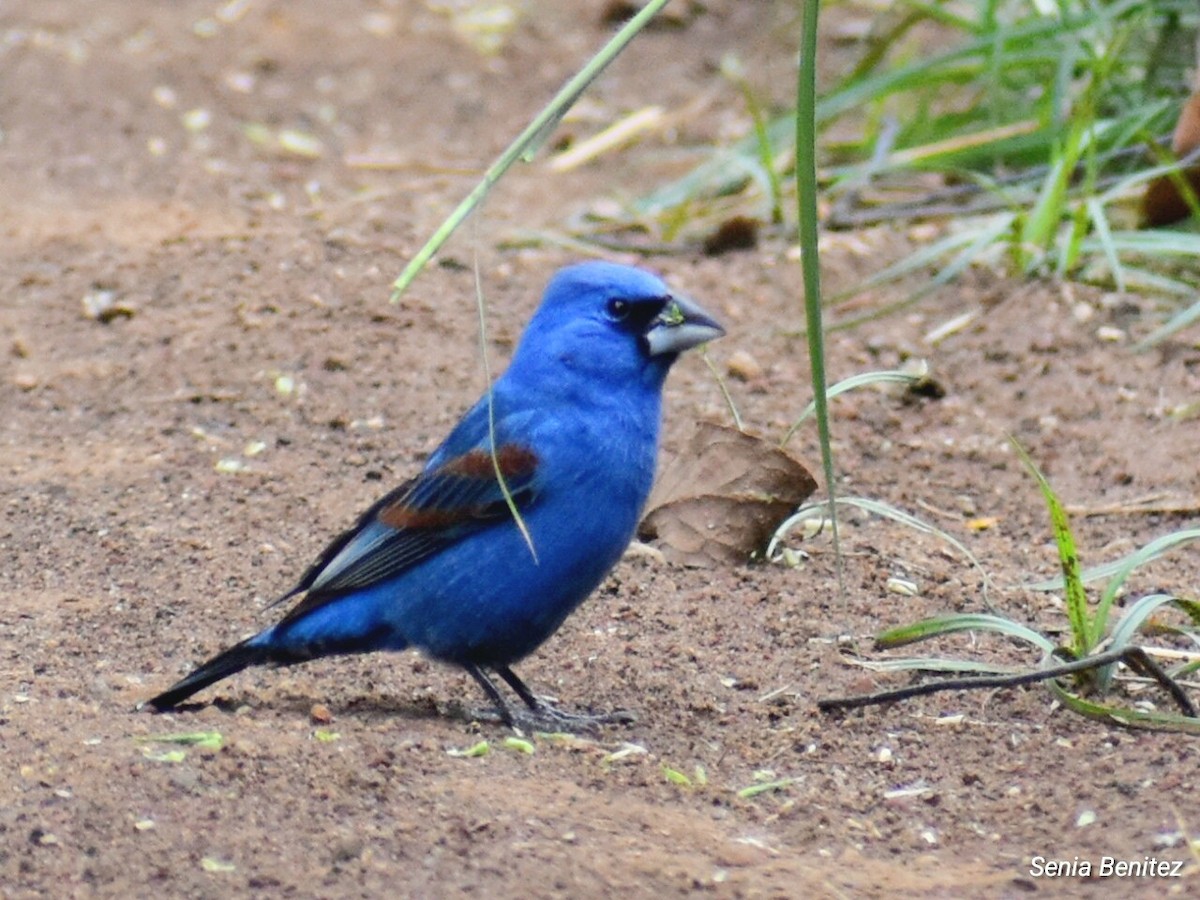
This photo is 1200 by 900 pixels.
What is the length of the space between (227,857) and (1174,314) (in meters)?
3.48

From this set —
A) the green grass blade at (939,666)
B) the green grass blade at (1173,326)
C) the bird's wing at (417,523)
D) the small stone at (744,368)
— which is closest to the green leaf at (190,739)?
the bird's wing at (417,523)

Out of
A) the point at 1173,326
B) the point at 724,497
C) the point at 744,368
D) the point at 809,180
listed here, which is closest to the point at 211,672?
the point at 724,497

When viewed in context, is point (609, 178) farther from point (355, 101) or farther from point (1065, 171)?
A: point (1065, 171)

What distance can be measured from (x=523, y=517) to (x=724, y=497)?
29.1 inches

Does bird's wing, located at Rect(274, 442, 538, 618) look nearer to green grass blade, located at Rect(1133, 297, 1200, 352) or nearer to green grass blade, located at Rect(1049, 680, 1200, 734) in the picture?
green grass blade, located at Rect(1049, 680, 1200, 734)

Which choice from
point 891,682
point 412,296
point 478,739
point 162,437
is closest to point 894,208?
point 412,296

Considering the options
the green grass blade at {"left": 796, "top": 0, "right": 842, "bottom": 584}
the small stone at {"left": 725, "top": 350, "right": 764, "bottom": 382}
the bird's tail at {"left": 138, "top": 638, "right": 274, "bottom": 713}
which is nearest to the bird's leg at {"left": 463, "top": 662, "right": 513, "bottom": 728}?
the bird's tail at {"left": 138, "top": 638, "right": 274, "bottom": 713}

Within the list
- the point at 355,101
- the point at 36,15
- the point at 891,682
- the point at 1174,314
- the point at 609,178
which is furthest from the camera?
the point at 36,15

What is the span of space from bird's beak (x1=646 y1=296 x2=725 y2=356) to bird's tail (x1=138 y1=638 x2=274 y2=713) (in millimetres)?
860

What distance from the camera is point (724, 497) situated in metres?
3.83

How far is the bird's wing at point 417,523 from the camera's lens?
10.7 feet

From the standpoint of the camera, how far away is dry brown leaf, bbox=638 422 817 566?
3.76 meters

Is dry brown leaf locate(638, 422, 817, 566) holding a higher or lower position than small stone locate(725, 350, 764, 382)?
higher

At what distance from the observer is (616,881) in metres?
2.39
